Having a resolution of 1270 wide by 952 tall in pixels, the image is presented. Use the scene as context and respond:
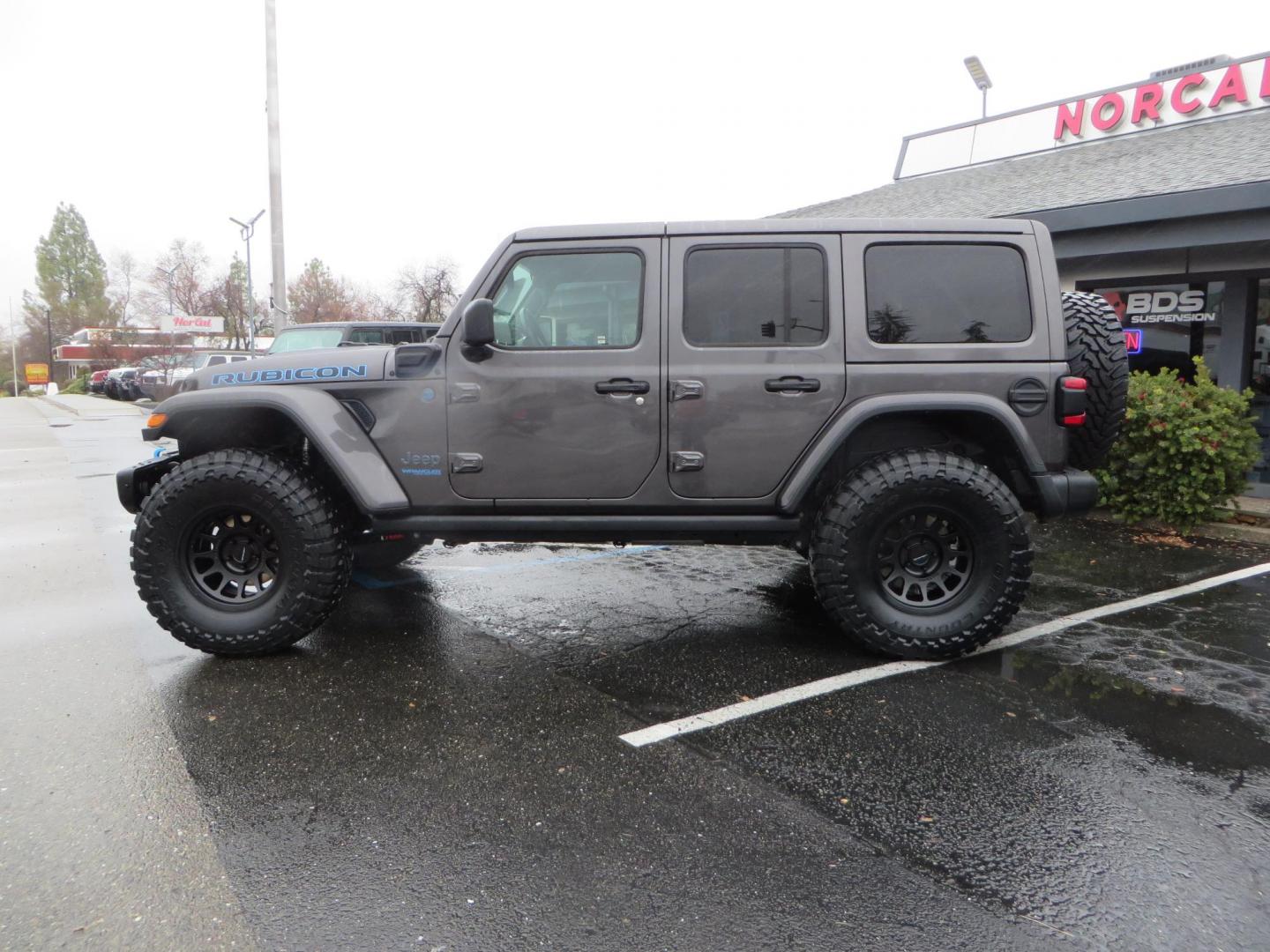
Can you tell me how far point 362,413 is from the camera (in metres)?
4.07

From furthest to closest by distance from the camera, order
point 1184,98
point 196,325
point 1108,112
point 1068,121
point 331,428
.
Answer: point 196,325
point 1068,121
point 1108,112
point 1184,98
point 331,428

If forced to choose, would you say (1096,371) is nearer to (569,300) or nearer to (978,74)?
(569,300)

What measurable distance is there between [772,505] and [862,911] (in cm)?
214

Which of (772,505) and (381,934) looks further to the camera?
(772,505)

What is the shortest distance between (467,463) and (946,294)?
2.47 metres

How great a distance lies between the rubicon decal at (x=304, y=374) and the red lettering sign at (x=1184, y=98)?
1258 centimetres

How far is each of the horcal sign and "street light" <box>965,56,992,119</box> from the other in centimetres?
545

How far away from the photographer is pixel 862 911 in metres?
2.22

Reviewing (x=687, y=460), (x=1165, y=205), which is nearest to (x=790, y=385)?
(x=687, y=460)

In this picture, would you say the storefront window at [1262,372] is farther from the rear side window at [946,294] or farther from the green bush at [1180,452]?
the rear side window at [946,294]

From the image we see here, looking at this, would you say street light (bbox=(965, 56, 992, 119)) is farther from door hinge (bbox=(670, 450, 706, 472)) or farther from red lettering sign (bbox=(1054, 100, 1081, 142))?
door hinge (bbox=(670, 450, 706, 472))

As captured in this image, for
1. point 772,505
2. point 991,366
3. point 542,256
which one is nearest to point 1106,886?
point 772,505

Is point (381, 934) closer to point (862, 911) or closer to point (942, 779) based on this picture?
point (862, 911)

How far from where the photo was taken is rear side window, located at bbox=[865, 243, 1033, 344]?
4070 millimetres
